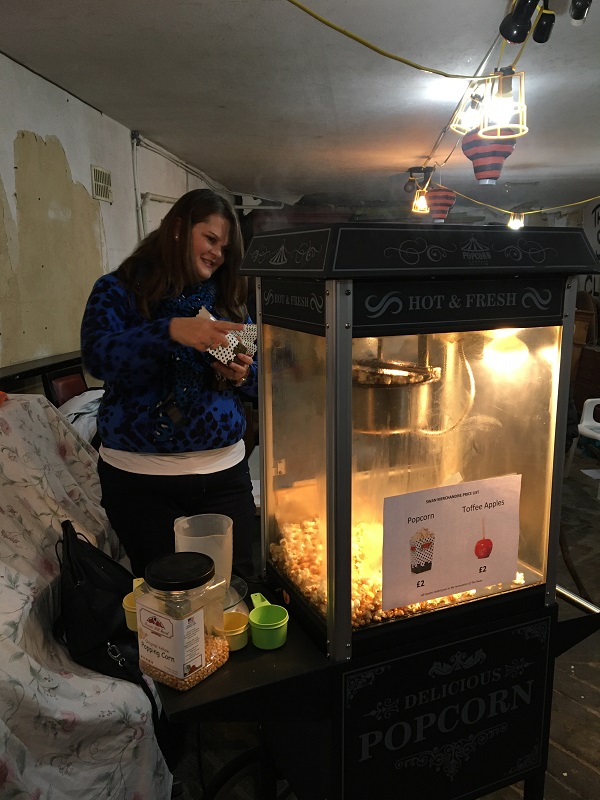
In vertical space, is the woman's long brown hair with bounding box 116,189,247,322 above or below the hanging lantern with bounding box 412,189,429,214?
below

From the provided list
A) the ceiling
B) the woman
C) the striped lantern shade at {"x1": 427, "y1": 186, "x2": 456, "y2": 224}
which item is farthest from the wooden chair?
the striped lantern shade at {"x1": 427, "y1": 186, "x2": 456, "y2": 224}

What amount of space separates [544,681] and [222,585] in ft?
2.10

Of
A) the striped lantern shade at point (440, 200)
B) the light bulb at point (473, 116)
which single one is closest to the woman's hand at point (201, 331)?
the light bulb at point (473, 116)

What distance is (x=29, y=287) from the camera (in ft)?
9.43

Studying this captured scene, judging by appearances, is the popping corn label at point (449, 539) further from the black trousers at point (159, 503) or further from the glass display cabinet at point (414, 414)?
the black trousers at point (159, 503)

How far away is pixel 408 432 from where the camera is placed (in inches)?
38.0

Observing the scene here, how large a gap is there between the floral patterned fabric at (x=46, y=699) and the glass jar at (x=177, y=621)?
0.54 meters

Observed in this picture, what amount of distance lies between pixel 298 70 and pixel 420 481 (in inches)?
106

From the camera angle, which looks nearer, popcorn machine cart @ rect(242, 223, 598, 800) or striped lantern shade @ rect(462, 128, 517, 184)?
popcorn machine cart @ rect(242, 223, 598, 800)

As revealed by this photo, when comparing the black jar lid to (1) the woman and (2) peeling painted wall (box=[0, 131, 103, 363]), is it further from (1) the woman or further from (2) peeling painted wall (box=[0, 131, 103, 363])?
(2) peeling painted wall (box=[0, 131, 103, 363])

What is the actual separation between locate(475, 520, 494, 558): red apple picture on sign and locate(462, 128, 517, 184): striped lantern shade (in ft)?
8.44

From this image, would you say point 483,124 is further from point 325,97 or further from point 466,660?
point 466,660

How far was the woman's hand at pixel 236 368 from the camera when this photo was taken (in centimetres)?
131

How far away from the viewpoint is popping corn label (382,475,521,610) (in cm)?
93
